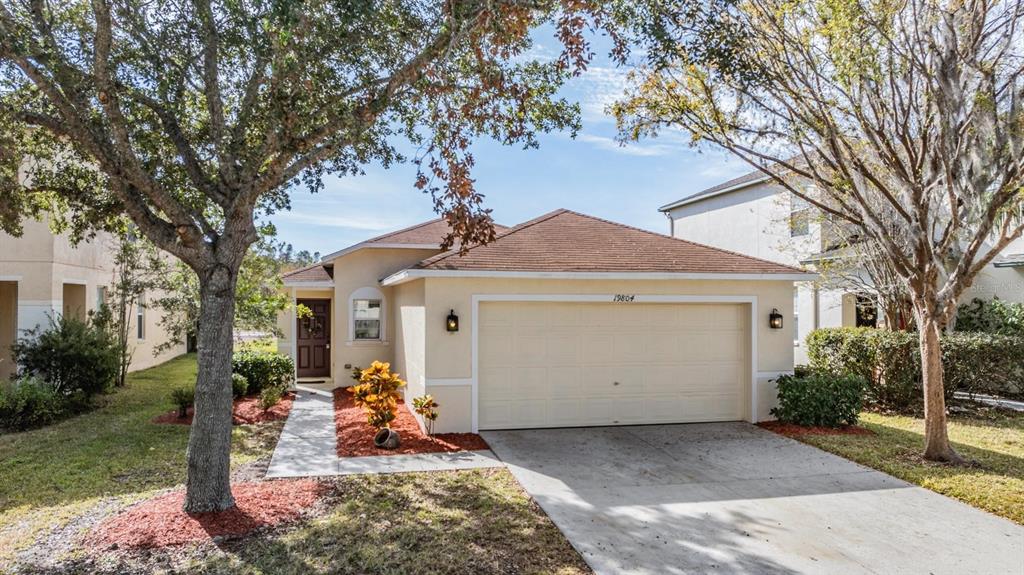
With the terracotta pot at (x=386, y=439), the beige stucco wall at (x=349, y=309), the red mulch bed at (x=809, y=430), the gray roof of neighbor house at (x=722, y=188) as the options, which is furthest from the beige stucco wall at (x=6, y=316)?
the gray roof of neighbor house at (x=722, y=188)

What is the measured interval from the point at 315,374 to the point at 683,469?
11715 millimetres

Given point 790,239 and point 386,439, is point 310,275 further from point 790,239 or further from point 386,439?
point 790,239

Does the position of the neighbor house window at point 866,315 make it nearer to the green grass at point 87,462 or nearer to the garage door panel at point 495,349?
the garage door panel at point 495,349

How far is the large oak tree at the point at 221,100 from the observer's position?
5.55 meters

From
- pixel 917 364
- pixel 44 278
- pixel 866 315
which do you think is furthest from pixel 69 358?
pixel 866 315

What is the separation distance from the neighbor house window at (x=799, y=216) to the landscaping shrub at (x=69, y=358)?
1522cm

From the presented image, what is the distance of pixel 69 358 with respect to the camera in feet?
37.0

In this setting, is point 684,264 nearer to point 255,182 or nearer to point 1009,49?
point 1009,49

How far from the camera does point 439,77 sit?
6.96m

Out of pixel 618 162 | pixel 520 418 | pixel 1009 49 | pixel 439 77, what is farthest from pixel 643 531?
pixel 618 162

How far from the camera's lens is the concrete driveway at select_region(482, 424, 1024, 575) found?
4.84 meters

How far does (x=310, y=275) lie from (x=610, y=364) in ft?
29.4

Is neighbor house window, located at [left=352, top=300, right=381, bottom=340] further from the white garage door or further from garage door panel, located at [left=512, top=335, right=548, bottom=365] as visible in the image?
garage door panel, located at [left=512, top=335, right=548, bottom=365]

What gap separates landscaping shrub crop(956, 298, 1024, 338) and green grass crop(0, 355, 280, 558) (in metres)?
16.1
